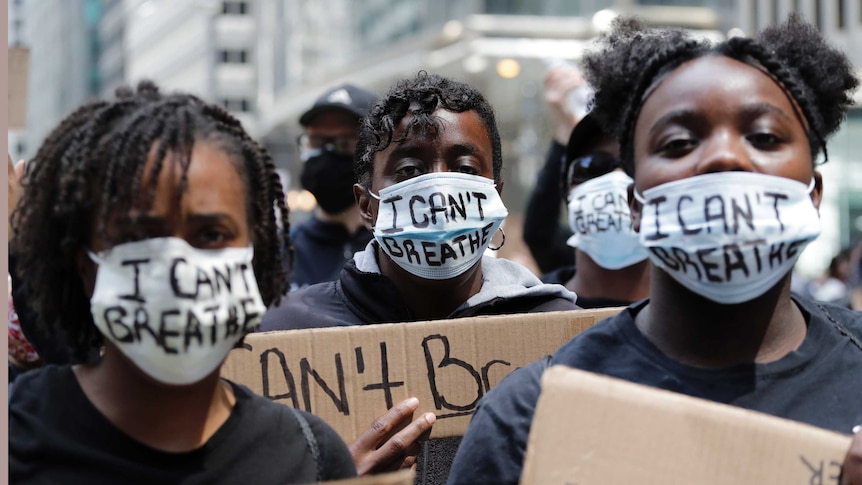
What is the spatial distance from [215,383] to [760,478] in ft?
3.24

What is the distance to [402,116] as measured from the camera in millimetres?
3496

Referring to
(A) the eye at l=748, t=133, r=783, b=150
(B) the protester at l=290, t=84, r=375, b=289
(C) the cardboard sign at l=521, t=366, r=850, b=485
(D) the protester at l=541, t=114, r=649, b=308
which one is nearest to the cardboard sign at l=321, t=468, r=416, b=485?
(C) the cardboard sign at l=521, t=366, r=850, b=485

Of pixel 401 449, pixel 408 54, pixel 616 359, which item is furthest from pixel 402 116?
pixel 408 54

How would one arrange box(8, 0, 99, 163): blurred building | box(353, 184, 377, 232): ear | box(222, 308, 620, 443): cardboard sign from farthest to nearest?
box(8, 0, 99, 163): blurred building, box(353, 184, 377, 232): ear, box(222, 308, 620, 443): cardboard sign

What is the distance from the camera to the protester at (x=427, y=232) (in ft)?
11.1

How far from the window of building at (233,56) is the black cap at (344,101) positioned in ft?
248

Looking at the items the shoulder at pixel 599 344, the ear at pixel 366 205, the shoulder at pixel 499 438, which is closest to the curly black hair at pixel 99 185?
the shoulder at pixel 499 438

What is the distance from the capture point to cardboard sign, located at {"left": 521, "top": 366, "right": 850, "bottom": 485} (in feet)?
6.54

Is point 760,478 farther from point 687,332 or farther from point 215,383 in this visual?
point 215,383

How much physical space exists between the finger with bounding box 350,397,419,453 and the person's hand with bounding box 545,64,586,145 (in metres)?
2.61

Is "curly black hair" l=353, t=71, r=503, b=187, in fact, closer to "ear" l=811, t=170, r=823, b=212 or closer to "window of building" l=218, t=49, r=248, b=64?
"ear" l=811, t=170, r=823, b=212

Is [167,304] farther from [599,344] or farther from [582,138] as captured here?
[582,138]

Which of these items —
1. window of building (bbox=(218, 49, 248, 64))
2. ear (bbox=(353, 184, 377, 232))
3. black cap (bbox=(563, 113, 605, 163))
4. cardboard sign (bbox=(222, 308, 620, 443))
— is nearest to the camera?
cardboard sign (bbox=(222, 308, 620, 443))

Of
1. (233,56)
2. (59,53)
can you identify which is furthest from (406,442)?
(59,53)
